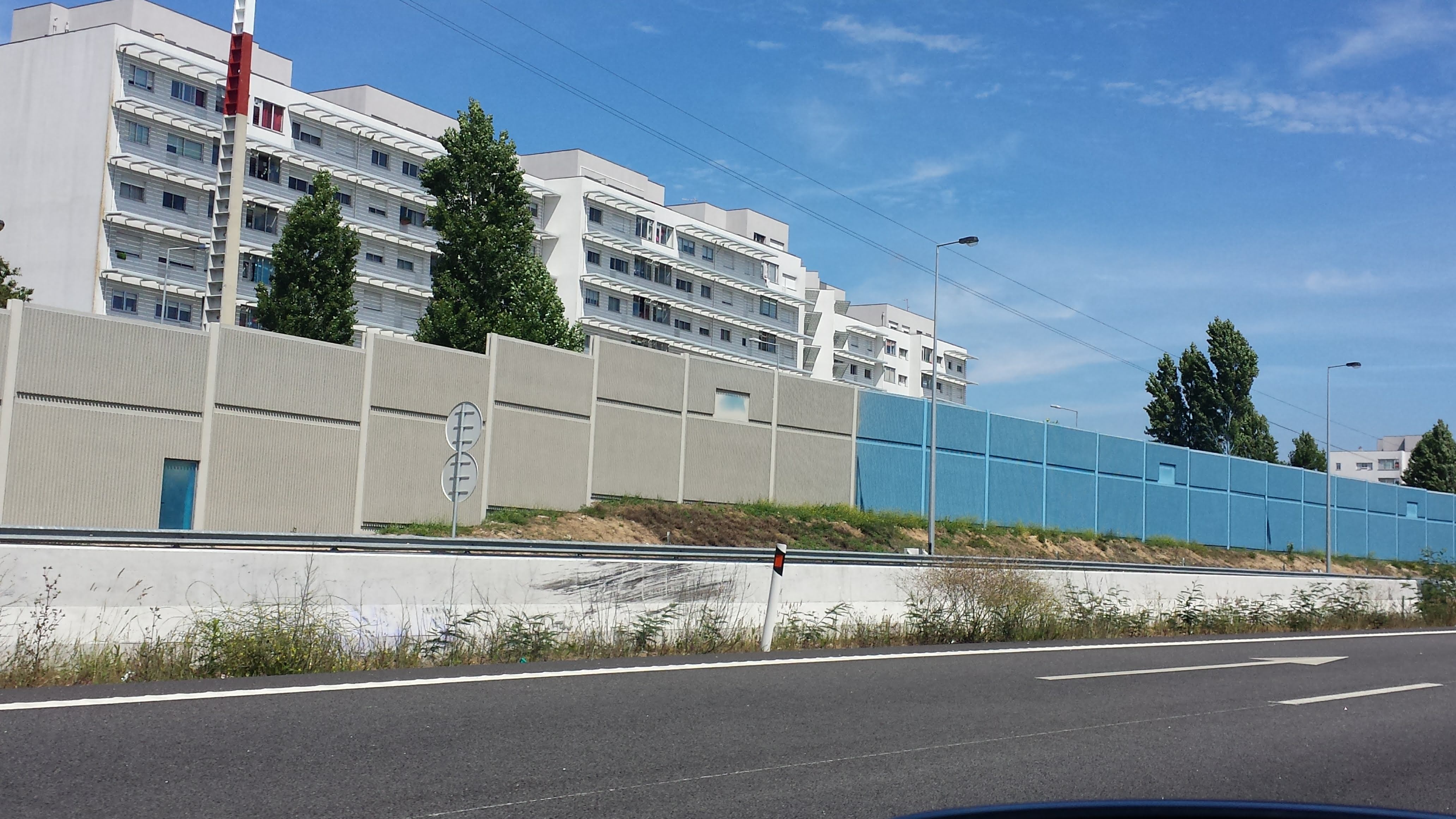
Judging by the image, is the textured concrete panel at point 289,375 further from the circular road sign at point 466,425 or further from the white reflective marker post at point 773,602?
the white reflective marker post at point 773,602

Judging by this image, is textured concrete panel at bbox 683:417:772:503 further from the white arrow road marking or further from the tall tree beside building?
the tall tree beside building

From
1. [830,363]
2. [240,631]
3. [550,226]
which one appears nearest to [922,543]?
[240,631]

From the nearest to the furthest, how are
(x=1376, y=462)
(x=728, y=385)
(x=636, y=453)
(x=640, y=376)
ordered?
(x=636, y=453), (x=640, y=376), (x=728, y=385), (x=1376, y=462)

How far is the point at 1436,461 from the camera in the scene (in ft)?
333

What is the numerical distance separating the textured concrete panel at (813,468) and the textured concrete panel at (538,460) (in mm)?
8305

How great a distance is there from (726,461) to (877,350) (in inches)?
3469

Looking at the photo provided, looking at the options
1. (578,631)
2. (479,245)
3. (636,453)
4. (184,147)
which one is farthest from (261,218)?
(578,631)

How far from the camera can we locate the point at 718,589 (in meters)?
14.5

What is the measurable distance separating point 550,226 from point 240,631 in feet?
248

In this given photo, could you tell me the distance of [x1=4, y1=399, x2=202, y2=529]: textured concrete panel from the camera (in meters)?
24.9

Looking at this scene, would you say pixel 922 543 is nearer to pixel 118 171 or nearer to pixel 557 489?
pixel 557 489

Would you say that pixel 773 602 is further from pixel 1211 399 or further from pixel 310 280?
pixel 1211 399

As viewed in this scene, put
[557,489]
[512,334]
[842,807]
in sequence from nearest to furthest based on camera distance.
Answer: [842,807], [557,489], [512,334]

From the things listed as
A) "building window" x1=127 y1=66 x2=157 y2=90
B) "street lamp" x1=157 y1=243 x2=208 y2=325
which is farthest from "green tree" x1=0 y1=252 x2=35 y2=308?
"building window" x1=127 y1=66 x2=157 y2=90
